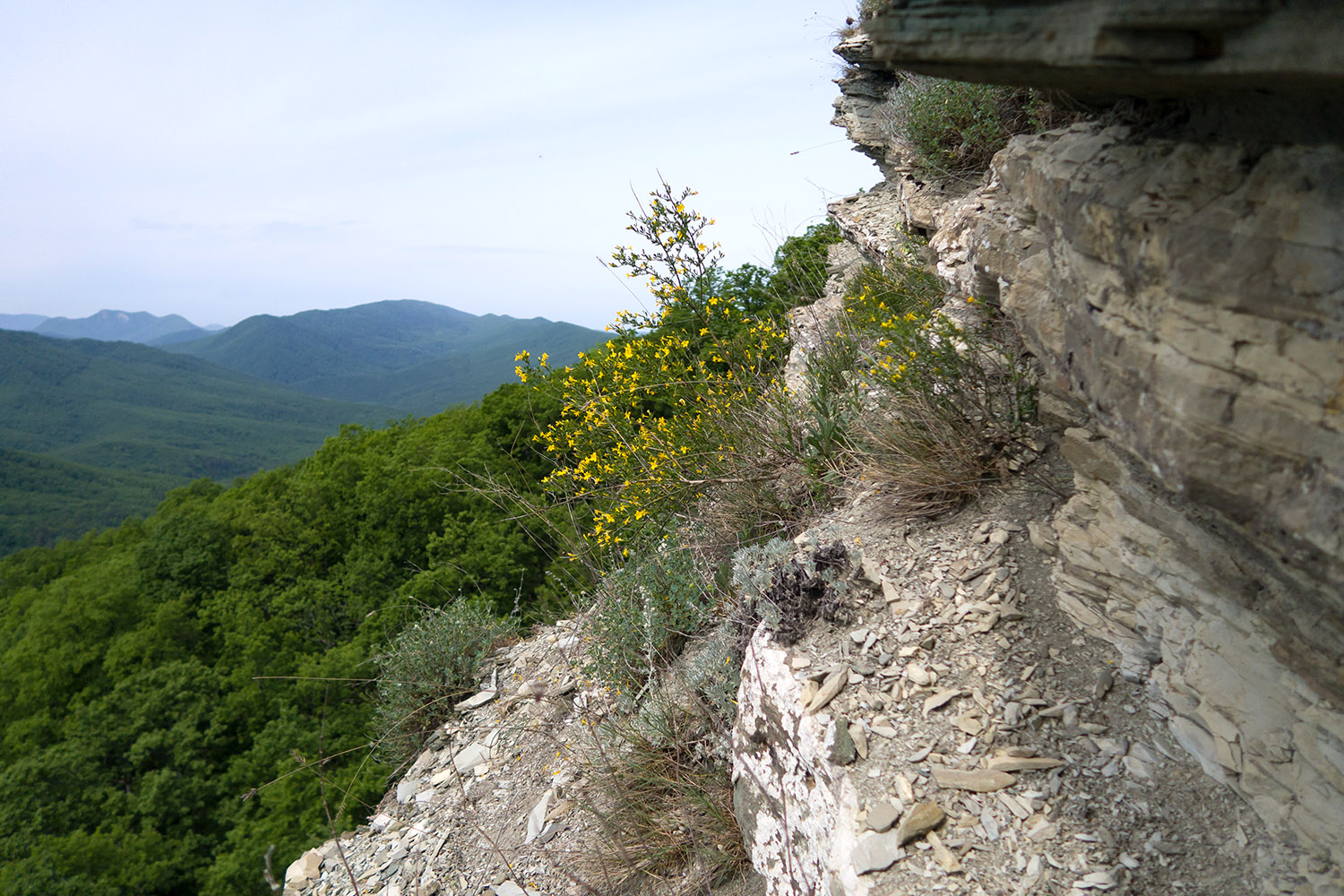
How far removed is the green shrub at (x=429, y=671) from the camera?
6.93 meters

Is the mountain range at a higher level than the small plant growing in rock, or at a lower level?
lower

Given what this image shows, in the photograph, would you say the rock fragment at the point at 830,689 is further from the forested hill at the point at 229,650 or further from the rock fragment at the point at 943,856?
the forested hill at the point at 229,650

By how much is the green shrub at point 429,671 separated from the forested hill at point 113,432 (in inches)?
2872

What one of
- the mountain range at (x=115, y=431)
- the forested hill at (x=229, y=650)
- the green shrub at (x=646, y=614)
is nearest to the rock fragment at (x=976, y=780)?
the green shrub at (x=646, y=614)

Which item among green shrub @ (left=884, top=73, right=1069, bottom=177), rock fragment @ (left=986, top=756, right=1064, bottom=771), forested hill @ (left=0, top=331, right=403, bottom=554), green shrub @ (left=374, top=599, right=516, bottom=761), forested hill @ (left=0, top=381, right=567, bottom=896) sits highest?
green shrub @ (left=884, top=73, right=1069, bottom=177)

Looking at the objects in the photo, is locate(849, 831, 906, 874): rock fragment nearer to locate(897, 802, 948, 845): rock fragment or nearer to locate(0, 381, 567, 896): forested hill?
locate(897, 802, 948, 845): rock fragment

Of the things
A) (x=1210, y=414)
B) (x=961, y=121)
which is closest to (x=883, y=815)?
(x=1210, y=414)

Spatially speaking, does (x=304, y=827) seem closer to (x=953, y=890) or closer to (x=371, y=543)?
(x=371, y=543)

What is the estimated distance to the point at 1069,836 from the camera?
233 cm

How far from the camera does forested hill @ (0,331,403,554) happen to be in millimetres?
68812

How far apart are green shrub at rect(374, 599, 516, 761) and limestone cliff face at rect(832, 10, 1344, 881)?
6015mm

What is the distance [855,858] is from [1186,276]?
2.23 m

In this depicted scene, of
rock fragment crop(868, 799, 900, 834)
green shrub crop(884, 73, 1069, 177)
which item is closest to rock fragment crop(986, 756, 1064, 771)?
rock fragment crop(868, 799, 900, 834)

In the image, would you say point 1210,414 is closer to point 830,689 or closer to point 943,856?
point 943,856
